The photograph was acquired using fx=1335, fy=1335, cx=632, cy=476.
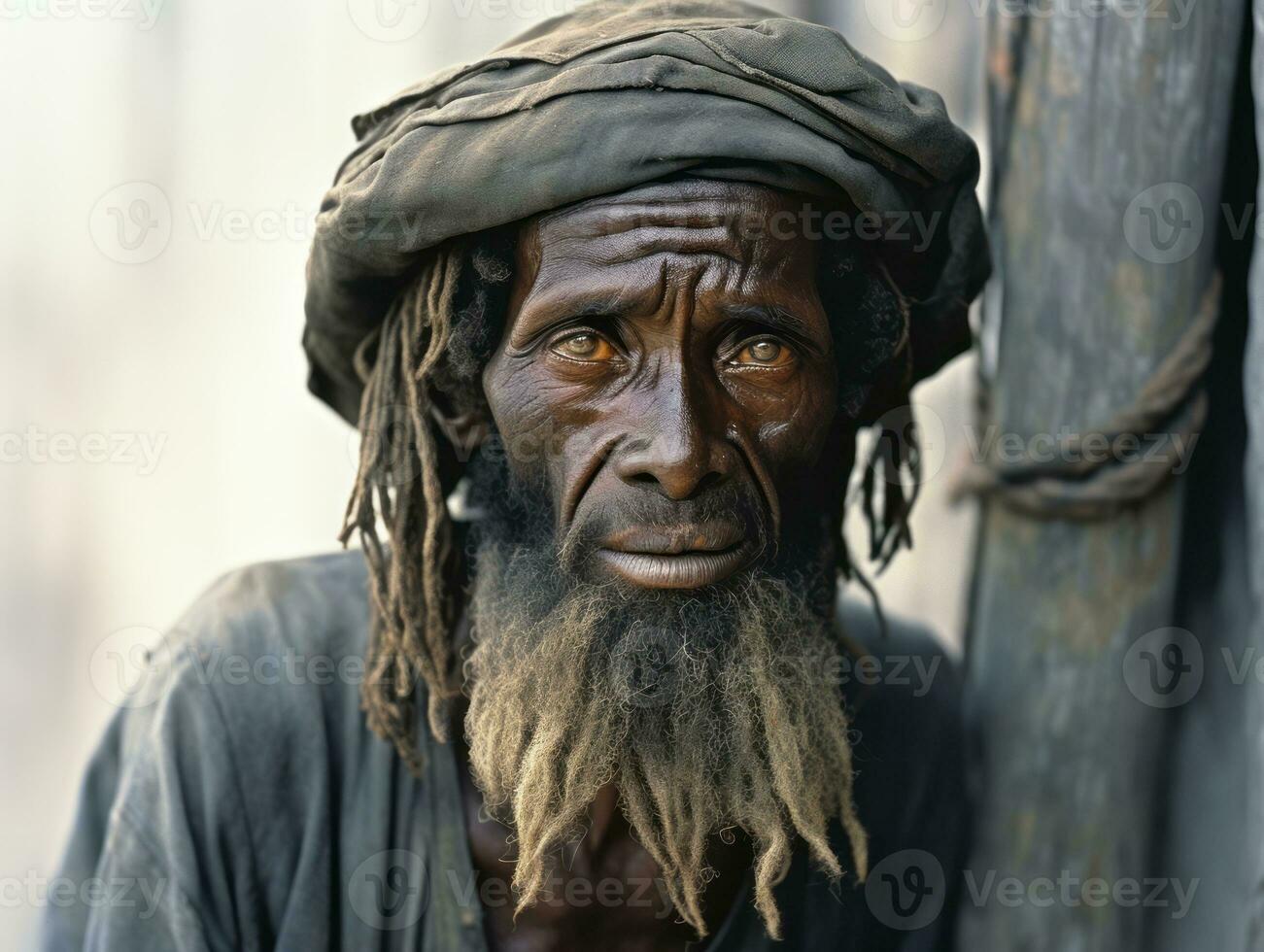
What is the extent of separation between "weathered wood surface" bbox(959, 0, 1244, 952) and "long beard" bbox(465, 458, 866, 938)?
1.50 ft

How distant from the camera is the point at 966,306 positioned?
199cm

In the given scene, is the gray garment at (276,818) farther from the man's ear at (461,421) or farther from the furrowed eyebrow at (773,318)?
the furrowed eyebrow at (773,318)

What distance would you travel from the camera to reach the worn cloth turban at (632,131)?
5.34 feet

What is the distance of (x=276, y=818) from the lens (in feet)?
6.28

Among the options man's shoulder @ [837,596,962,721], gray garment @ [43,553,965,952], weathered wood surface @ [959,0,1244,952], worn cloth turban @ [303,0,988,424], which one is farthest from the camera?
man's shoulder @ [837,596,962,721]

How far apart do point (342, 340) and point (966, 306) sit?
931mm

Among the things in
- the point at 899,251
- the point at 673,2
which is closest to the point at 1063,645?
the point at 899,251

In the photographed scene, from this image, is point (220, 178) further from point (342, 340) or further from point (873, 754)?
point (873, 754)

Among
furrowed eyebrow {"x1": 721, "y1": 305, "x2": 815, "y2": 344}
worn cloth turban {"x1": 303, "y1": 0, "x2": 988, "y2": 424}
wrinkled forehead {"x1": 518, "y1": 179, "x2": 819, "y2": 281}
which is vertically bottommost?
furrowed eyebrow {"x1": 721, "y1": 305, "x2": 815, "y2": 344}

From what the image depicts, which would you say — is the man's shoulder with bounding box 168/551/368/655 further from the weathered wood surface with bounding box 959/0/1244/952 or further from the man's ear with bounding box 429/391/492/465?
the weathered wood surface with bounding box 959/0/1244/952

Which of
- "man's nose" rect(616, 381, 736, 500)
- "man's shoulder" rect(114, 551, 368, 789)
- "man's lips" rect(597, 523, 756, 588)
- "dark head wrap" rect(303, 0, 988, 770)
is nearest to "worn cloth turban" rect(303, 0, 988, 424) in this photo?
"dark head wrap" rect(303, 0, 988, 770)

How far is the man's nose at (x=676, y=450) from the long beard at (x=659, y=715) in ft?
0.52

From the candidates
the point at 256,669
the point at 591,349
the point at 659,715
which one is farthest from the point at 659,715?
the point at 256,669

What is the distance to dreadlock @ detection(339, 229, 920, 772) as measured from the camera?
6.03 ft
